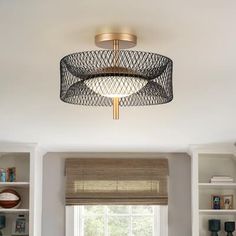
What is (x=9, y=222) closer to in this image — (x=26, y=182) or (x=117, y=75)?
(x=26, y=182)

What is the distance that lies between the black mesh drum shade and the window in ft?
14.5

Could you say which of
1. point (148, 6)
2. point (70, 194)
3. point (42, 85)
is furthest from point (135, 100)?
point (70, 194)

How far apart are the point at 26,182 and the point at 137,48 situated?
3986mm

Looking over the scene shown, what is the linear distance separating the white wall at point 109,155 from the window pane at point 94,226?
30 centimetres

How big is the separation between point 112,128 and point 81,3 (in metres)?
3.44

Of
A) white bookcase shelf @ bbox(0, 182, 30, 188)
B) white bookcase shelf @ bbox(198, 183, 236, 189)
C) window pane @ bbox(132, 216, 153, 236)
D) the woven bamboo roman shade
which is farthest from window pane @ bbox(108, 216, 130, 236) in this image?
white bookcase shelf @ bbox(0, 182, 30, 188)

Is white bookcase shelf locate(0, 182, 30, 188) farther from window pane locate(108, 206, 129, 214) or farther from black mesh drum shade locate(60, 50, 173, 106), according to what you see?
black mesh drum shade locate(60, 50, 173, 106)

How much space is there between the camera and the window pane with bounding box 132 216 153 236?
737cm

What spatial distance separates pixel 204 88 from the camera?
172 inches

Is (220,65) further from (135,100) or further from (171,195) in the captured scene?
(171,195)

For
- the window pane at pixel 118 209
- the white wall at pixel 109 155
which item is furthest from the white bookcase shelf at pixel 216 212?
the window pane at pixel 118 209

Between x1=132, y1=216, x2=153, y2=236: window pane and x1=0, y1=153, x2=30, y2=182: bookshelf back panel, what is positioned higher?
x1=0, y1=153, x2=30, y2=182: bookshelf back panel

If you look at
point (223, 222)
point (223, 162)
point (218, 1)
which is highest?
point (218, 1)

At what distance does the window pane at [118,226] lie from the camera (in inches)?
290
